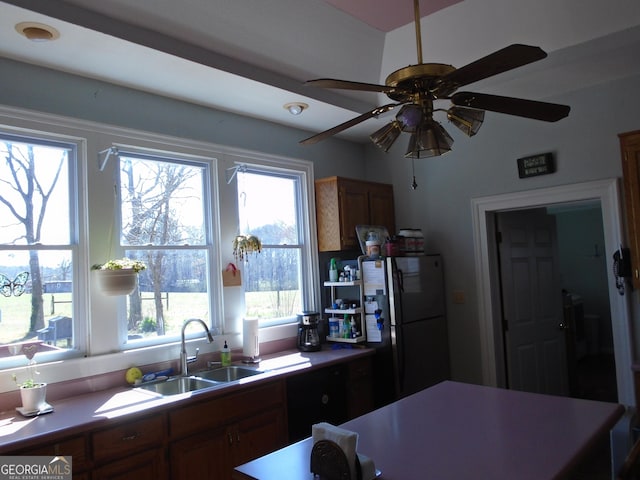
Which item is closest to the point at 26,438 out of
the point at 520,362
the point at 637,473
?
the point at 637,473

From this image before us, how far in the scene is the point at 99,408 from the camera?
236cm

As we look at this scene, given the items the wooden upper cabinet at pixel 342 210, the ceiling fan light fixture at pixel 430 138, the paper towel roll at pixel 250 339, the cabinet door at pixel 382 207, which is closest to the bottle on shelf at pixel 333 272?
the wooden upper cabinet at pixel 342 210

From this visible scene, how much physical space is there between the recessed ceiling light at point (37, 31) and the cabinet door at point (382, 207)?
9.01 feet

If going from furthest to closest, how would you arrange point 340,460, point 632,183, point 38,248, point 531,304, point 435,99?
point 531,304
point 632,183
point 38,248
point 435,99
point 340,460

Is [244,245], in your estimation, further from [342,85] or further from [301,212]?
[342,85]

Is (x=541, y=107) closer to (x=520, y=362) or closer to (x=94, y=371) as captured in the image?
(x=94, y=371)

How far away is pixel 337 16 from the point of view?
2854 millimetres

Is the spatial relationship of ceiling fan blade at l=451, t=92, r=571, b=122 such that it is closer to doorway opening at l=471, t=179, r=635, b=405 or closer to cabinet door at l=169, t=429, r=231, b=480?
doorway opening at l=471, t=179, r=635, b=405

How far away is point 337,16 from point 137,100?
1398mm

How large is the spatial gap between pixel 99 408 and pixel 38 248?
3.20 feet

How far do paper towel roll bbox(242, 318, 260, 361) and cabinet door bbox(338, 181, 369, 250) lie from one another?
109 centimetres

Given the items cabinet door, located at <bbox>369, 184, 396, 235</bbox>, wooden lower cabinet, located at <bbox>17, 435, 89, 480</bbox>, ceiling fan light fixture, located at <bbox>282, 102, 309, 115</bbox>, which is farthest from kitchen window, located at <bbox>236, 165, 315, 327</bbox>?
wooden lower cabinet, located at <bbox>17, 435, 89, 480</bbox>

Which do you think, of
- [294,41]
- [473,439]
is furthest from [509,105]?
[294,41]

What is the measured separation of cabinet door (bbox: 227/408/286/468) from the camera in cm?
273
